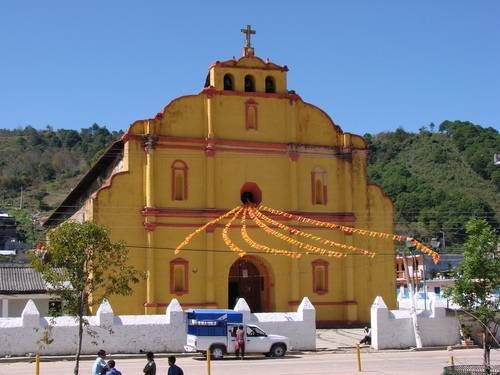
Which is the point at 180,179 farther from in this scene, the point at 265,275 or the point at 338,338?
the point at 338,338

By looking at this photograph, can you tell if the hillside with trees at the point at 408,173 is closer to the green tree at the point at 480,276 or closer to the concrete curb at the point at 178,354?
the concrete curb at the point at 178,354

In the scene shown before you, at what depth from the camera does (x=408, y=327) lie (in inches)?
1522

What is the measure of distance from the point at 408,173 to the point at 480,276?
3852 inches

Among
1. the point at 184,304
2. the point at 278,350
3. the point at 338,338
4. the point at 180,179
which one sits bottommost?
the point at 278,350

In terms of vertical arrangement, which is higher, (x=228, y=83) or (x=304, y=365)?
(x=228, y=83)

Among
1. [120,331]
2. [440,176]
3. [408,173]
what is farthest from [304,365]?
[440,176]

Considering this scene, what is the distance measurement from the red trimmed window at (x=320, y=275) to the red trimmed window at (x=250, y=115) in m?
8.30

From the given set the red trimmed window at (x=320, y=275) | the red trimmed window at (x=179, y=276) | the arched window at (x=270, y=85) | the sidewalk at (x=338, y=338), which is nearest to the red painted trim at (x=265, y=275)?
the red trimmed window at (x=320, y=275)

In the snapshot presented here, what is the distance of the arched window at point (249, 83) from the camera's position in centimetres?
4622

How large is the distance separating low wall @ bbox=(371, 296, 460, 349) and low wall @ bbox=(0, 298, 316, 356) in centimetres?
307

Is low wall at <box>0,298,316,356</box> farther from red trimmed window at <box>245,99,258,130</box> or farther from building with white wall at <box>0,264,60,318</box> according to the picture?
red trimmed window at <box>245,99,258,130</box>

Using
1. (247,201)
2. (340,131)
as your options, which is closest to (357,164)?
(340,131)

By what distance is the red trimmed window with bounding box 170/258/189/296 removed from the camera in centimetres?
4306

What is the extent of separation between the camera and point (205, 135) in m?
44.6
